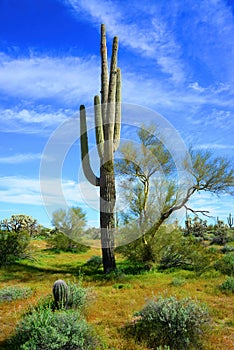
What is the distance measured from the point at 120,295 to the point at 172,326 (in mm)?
3881

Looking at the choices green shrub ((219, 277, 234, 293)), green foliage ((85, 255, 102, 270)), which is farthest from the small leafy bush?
green foliage ((85, 255, 102, 270))

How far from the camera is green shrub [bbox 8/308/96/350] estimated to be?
5.12 m

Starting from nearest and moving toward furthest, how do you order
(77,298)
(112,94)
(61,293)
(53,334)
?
(53,334) → (61,293) → (77,298) → (112,94)

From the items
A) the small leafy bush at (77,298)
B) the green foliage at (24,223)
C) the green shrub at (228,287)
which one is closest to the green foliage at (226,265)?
the green shrub at (228,287)

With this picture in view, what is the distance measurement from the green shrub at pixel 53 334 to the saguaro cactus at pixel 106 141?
8643 mm

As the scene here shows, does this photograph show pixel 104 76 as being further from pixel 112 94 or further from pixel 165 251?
pixel 165 251

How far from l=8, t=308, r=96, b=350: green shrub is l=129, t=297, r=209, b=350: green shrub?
1.09m

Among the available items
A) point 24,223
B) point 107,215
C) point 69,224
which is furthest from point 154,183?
point 24,223

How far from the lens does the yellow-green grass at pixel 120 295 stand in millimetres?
6238

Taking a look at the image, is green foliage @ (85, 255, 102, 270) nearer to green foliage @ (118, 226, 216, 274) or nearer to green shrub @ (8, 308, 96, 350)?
green foliage @ (118, 226, 216, 274)

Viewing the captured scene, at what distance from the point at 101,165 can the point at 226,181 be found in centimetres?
631

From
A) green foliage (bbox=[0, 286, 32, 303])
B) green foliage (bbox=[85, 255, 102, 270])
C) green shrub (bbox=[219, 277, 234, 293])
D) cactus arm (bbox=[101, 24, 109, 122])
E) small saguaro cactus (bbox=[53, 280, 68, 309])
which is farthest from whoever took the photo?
green foliage (bbox=[85, 255, 102, 270])

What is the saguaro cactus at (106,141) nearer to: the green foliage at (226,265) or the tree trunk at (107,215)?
the tree trunk at (107,215)

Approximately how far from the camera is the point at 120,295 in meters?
9.57
